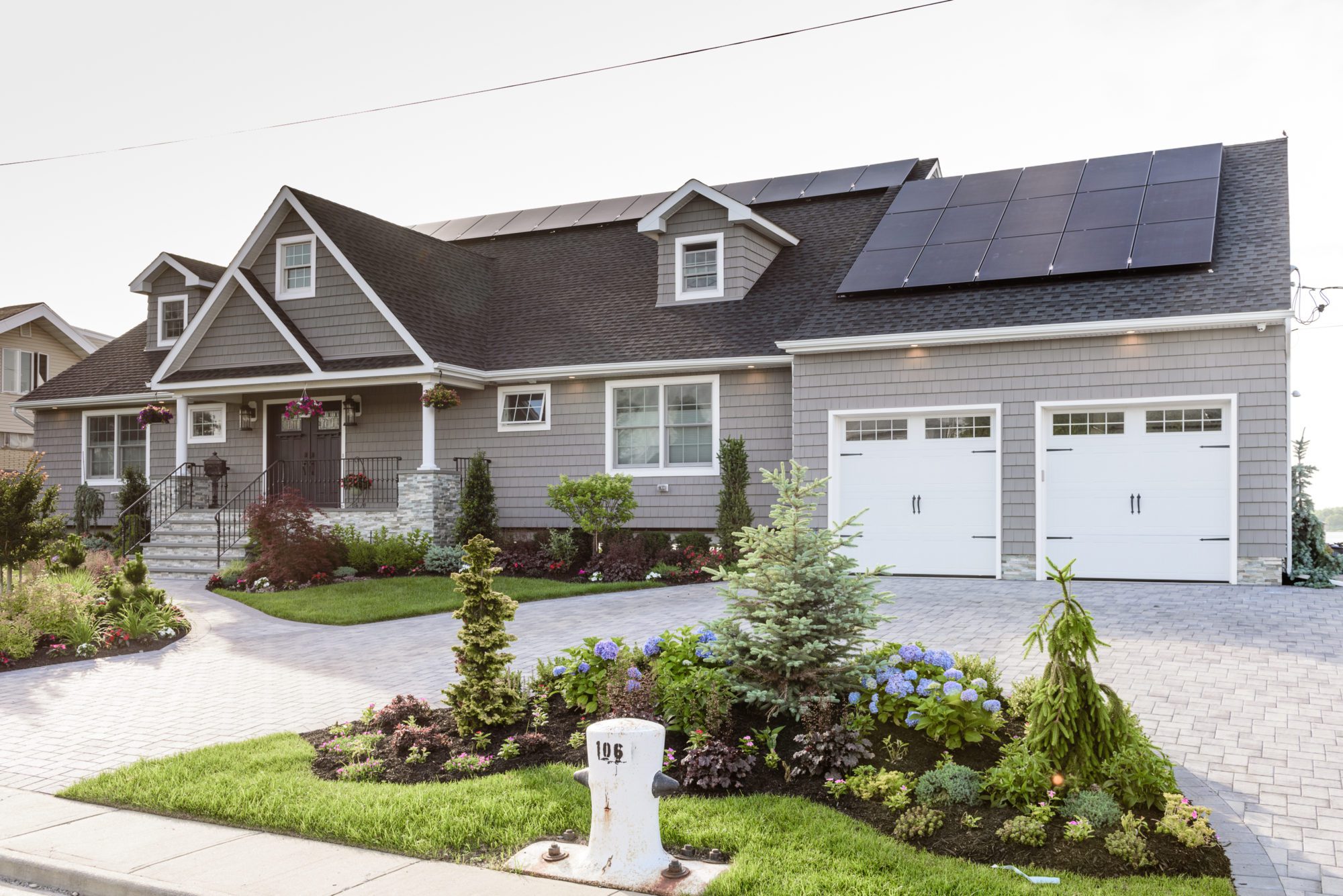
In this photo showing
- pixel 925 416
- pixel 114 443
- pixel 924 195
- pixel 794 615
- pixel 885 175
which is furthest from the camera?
pixel 114 443

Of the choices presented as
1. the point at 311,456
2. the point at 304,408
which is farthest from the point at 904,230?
the point at 311,456

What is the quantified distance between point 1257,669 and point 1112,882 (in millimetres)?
4724

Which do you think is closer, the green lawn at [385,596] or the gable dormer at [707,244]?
the green lawn at [385,596]

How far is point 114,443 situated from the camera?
850 inches

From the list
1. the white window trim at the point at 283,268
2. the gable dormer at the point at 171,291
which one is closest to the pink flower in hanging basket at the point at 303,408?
the white window trim at the point at 283,268

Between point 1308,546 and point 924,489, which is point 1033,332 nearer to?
point 924,489

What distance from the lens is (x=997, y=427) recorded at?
45.6ft

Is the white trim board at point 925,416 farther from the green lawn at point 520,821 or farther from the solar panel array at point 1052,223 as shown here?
the green lawn at point 520,821

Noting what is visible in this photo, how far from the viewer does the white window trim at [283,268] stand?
1844 centimetres

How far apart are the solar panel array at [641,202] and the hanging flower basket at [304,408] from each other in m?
6.61

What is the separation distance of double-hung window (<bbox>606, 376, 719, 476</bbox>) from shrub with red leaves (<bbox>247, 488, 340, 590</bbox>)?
16.3 ft

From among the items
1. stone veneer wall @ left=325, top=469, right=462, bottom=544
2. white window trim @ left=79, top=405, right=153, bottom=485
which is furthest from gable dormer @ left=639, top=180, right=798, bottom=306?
white window trim @ left=79, top=405, right=153, bottom=485

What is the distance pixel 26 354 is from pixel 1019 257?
2738 cm

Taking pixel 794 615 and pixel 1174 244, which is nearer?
pixel 794 615
